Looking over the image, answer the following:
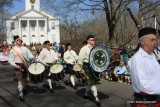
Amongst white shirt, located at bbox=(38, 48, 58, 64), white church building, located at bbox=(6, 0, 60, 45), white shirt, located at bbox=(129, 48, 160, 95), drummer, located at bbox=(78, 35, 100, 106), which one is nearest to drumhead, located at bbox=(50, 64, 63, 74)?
white shirt, located at bbox=(38, 48, 58, 64)

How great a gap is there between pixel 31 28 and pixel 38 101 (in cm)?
5994

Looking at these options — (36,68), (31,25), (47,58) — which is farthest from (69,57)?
(31,25)

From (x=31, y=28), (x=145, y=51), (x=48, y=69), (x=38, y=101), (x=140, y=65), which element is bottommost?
(x=38, y=101)

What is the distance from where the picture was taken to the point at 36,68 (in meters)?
7.08

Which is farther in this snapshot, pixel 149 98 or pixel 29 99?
pixel 29 99

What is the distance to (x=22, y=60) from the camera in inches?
263

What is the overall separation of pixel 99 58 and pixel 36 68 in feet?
8.88

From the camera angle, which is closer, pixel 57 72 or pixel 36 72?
pixel 36 72

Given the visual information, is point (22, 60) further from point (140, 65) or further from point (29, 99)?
point (140, 65)

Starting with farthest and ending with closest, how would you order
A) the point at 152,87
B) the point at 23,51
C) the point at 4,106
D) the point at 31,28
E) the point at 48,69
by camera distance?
1. the point at 31,28
2. the point at 48,69
3. the point at 23,51
4. the point at 4,106
5. the point at 152,87

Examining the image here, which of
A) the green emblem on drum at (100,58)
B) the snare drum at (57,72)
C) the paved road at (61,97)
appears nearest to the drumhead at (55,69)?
the snare drum at (57,72)

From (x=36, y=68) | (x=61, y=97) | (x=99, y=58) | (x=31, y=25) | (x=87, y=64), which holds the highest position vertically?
(x=31, y=25)

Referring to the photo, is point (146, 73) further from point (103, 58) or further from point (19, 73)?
point (19, 73)

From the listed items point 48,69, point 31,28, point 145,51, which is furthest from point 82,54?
point 31,28
